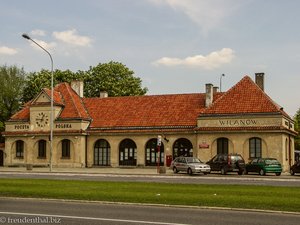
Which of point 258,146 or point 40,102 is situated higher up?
point 40,102

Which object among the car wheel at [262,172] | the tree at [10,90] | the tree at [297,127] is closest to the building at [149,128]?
the car wheel at [262,172]

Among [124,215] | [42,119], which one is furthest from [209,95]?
[124,215]

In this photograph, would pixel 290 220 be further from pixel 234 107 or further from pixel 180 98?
pixel 180 98

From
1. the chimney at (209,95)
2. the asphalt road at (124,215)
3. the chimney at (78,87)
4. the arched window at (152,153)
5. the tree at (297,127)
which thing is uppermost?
the chimney at (78,87)

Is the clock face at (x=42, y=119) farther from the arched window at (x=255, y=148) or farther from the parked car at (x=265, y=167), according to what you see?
the parked car at (x=265, y=167)

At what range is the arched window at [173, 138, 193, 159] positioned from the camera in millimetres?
49094

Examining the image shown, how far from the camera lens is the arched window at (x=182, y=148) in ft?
161

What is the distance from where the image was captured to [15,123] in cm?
5541

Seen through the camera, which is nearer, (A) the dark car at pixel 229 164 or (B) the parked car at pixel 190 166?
(B) the parked car at pixel 190 166

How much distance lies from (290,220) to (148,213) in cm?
407

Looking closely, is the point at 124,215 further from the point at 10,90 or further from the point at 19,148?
the point at 10,90

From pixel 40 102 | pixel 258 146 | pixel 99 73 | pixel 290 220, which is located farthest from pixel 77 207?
pixel 99 73

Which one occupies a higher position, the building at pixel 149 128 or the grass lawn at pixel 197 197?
the building at pixel 149 128

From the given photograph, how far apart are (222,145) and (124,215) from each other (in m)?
33.8
